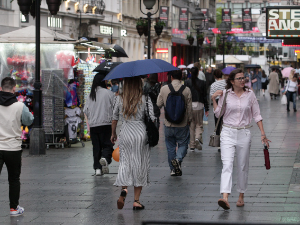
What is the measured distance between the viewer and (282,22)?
14.5 m

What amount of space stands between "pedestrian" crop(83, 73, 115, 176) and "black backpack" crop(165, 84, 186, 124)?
3.19ft

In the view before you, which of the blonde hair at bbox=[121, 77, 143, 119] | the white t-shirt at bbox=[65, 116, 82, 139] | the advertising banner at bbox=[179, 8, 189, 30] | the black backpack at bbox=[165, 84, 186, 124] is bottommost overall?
the white t-shirt at bbox=[65, 116, 82, 139]

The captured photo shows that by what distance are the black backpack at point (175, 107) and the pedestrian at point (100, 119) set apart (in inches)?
38.3

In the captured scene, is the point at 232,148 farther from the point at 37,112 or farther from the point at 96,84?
the point at 37,112

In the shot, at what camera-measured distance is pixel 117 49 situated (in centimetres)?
2252

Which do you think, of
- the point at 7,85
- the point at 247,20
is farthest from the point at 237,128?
the point at 247,20

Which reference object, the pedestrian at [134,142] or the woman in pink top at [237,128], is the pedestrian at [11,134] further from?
the woman in pink top at [237,128]

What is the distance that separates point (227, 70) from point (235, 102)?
6393mm

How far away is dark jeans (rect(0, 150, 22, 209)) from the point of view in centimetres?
808

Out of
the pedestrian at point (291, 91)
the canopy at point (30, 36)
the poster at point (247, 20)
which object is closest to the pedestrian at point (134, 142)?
the canopy at point (30, 36)

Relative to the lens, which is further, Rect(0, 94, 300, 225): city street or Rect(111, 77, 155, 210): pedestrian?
Rect(111, 77, 155, 210): pedestrian

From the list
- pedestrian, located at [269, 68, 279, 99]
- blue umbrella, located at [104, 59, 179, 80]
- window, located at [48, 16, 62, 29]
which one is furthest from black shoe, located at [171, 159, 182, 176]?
pedestrian, located at [269, 68, 279, 99]

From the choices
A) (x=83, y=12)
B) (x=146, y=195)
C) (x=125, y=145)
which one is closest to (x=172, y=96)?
(x=146, y=195)

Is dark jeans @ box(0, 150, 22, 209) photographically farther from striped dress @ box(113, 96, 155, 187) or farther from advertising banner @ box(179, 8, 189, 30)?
advertising banner @ box(179, 8, 189, 30)
